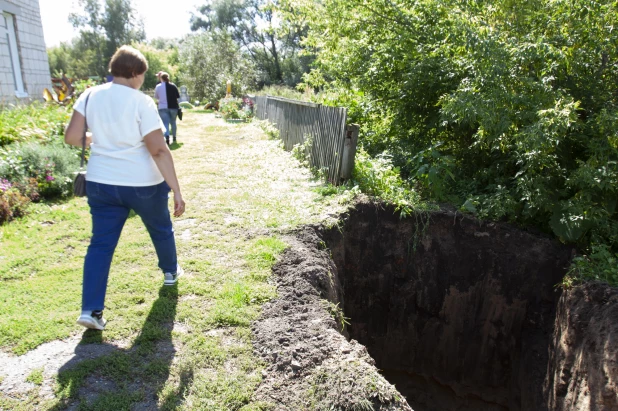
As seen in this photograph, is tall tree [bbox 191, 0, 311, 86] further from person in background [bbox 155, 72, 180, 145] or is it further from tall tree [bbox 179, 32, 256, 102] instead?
person in background [bbox 155, 72, 180, 145]

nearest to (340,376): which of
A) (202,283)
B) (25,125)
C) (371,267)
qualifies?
(202,283)

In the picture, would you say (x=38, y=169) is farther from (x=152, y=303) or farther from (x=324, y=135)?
(x=324, y=135)

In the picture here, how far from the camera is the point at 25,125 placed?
7.79 metres

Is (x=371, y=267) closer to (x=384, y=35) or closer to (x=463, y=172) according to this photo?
(x=463, y=172)

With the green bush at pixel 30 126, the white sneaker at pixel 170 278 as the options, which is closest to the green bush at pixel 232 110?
the green bush at pixel 30 126

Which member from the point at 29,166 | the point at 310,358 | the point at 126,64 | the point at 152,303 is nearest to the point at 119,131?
the point at 126,64

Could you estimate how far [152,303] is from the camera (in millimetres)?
3686

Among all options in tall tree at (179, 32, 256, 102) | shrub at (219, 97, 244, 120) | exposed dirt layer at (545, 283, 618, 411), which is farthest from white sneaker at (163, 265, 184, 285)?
tall tree at (179, 32, 256, 102)

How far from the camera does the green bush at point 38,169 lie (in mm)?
6234

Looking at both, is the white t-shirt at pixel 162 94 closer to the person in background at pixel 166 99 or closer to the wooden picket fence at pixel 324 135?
the person in background at pixel 166 99

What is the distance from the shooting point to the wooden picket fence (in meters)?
6.66

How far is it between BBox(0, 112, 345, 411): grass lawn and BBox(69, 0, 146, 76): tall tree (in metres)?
43.3

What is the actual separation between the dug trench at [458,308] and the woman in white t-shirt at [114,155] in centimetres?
128

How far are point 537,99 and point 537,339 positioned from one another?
9.56 feet
